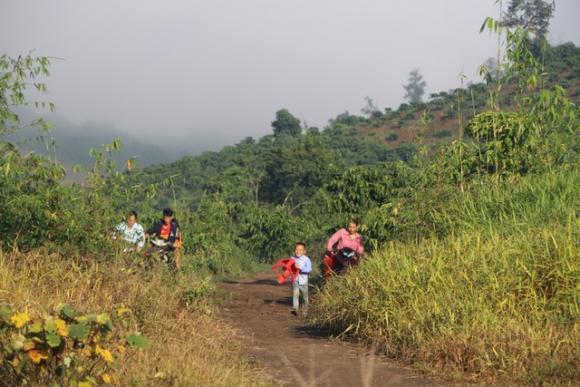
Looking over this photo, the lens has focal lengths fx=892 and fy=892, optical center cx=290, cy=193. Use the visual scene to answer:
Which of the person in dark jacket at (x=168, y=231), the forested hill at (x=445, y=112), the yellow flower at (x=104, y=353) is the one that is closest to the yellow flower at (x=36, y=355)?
the yellow flower at (x=104, y=353)

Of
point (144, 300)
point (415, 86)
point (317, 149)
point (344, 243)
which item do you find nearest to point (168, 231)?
point (344, 243)

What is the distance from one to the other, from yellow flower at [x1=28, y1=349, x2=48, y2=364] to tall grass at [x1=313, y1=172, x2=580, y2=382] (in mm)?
3725

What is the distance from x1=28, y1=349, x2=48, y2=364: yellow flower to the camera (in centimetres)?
551

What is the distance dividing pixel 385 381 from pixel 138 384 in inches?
95.3

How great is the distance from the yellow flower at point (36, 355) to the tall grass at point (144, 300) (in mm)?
1351

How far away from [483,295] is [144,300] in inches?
135

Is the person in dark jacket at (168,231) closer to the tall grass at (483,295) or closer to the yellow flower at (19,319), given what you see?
the tall grass at (483,295)

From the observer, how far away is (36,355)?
18.1ft

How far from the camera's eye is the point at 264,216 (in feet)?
88.2

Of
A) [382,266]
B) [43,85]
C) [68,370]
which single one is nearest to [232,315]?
[382,266]

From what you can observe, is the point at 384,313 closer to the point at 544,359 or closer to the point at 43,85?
the point at 544,359

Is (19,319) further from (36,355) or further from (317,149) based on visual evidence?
A: (317,149)

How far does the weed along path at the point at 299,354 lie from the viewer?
7.68 metres

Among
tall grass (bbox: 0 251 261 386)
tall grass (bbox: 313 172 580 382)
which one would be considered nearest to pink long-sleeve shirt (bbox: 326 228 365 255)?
tall grass (bbox: 313 172 580 382)
